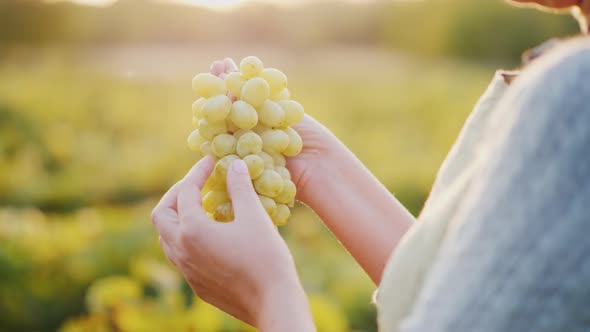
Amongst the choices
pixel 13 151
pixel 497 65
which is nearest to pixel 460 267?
pixel 13 151

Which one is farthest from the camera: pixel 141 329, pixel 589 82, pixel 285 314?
pixel 141 329

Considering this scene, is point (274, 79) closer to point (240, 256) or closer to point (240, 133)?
point (240, 133)

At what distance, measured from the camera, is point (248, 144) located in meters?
1.17

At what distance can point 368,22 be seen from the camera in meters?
19.6

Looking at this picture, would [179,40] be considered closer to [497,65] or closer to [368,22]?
[368,22]

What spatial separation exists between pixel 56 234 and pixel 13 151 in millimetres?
2357

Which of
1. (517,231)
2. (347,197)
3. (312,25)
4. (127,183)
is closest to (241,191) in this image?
(347,197)

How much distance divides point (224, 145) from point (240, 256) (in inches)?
8.9

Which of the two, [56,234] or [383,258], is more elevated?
[383,258]

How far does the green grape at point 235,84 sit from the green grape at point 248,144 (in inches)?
3.0

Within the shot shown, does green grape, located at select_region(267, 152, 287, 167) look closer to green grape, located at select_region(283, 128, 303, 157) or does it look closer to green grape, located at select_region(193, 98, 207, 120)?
green grape, located at select_region(283, 128, 303, 157)

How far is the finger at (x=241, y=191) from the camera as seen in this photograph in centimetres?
107

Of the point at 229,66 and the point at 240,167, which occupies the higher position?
the point at 229,66

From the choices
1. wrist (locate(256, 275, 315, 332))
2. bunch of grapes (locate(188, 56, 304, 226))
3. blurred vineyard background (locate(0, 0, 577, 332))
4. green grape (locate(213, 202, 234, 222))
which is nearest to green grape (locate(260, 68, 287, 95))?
bunch of grapes (locate(188, 56, 304, 226))
